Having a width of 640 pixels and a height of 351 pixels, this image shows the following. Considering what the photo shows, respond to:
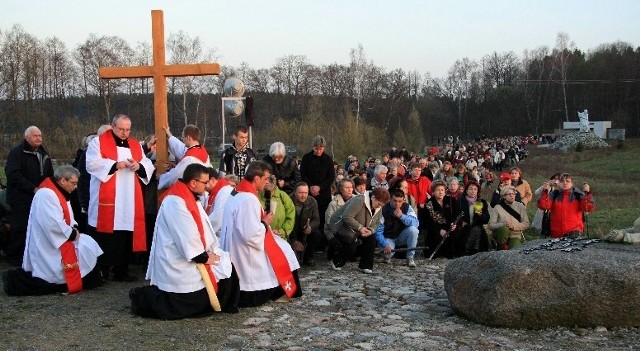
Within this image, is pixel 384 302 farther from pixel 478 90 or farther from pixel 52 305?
pixel 478 90

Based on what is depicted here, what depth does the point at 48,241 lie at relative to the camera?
8180mm

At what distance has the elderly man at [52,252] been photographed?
26.5 feet

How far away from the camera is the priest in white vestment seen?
7.57 metres

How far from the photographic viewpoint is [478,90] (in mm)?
86375

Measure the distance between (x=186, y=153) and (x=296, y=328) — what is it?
3301 mm

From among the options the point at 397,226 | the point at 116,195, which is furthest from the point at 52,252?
the point at 397,226

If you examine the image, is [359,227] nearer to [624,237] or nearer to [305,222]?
[305,222]

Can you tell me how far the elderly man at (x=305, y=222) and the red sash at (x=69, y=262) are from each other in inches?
124

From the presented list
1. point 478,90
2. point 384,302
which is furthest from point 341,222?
point 478,90

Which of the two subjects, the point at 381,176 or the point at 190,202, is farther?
the point at 381,176

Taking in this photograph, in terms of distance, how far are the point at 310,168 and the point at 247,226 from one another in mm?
3775

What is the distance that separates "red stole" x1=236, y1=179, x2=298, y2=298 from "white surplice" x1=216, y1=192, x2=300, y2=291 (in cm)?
5

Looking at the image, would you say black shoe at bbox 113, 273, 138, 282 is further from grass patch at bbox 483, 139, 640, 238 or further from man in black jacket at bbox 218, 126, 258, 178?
grass patch at bbox 483, 139, 640, 238

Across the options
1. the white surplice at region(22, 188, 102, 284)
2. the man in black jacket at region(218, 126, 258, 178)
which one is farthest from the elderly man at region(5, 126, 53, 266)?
the man in black jacket at region(218, 126, 258, 178)
